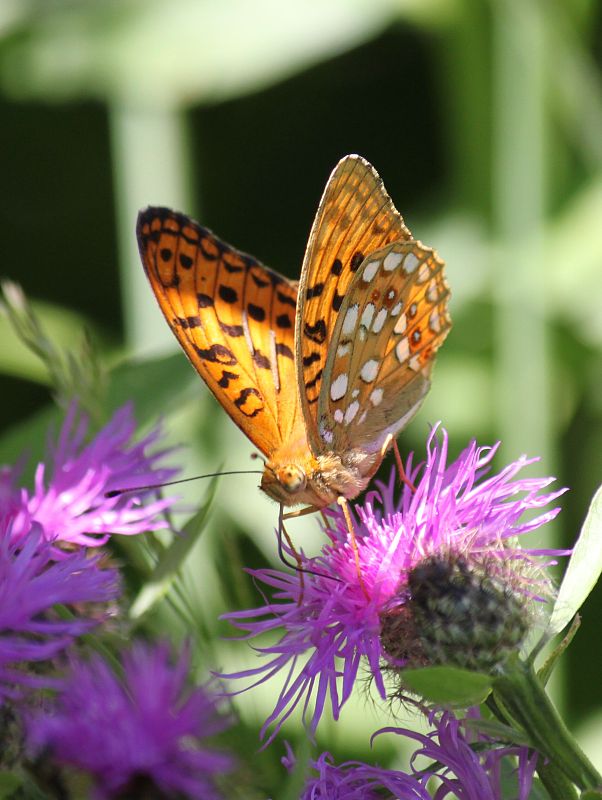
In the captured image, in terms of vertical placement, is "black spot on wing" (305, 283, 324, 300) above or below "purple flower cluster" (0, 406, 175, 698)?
above

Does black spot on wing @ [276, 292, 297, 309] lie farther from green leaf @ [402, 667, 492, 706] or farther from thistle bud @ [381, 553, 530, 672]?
green leaf @ [402, 667, 492, 706]

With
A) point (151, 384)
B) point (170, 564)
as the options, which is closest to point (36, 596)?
point (170, 564)

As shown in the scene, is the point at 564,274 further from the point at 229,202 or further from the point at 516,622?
the point at 516,622

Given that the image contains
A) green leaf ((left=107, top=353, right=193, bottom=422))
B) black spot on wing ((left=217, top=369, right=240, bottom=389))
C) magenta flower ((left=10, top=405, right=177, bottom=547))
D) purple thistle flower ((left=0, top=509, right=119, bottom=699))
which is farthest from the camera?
green leaf ((left=107, top=353, right=193, bottom=422))

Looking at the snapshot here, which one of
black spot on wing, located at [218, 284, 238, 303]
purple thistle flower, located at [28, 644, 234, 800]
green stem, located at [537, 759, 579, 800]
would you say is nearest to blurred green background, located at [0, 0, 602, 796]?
black spot on wing, located at [218, 284, 238, 303]

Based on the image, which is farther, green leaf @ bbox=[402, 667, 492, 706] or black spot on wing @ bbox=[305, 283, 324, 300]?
black spot on wing @ bbox=[305, 283, 324, 300]

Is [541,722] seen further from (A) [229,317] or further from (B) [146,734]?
(A) [229,317]
